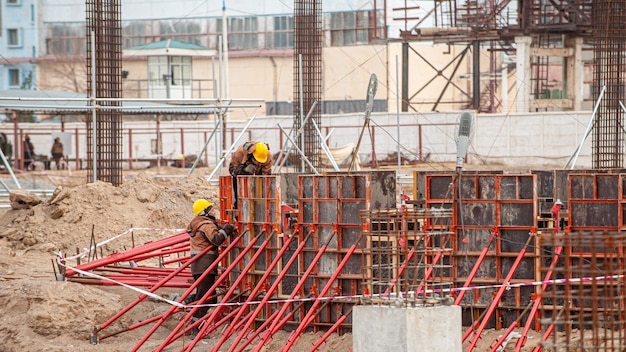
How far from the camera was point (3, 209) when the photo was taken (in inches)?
1035

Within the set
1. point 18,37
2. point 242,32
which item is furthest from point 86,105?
point 18,37

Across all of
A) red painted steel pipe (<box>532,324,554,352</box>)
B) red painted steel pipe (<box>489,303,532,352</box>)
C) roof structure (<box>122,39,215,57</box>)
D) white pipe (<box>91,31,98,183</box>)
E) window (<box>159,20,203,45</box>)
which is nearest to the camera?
red painted steel pipe (<box>532,324,554,352</box>)

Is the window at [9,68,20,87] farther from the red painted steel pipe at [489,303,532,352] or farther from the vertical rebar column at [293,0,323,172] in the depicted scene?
the red painted steel pipe at [489,303,532,352]

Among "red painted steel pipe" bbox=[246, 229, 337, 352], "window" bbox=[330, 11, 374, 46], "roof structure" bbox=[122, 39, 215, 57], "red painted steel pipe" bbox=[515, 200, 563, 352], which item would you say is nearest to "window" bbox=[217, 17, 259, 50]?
"window" bbox=[330, 11, 374, 46]

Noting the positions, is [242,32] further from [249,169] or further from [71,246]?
[249,169]

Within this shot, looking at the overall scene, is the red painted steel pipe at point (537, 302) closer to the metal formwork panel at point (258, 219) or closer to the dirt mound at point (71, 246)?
the metal formwork panel at point (258, 219)

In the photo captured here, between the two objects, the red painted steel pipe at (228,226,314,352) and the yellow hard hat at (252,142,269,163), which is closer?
the red painted steel pipe at (228,226,314,352)

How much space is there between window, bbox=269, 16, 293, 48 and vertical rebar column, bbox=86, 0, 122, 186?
42.5 metres

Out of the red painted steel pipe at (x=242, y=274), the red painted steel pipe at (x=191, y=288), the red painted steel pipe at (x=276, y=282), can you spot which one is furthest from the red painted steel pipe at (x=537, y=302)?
the red painted steel pipe at (x=191, y=288)

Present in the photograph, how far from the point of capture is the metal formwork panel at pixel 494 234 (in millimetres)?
14336

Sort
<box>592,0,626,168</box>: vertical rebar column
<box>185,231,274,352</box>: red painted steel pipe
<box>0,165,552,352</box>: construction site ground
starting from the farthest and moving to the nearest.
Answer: <box>592,0,626,168</box>: vertical rebar column < <box>0,165,552,352</box>: construction site ground < <box>185,231,274,352</box>: red painted steel pipe

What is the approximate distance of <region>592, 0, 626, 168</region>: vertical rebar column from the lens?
25906 millimetres

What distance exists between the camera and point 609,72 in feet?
86.1

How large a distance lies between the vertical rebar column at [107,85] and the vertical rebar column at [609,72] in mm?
11222
